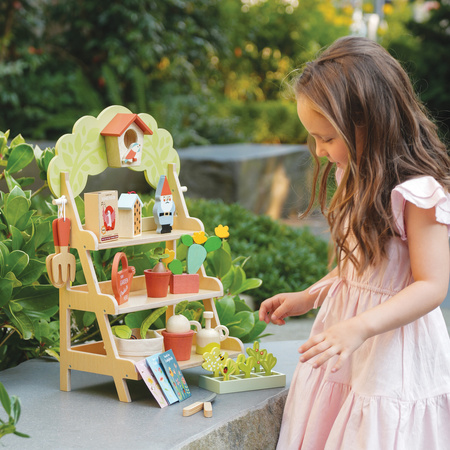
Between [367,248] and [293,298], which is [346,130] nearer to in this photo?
[367,248]

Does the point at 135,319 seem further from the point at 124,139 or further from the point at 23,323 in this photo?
the point at 124,139

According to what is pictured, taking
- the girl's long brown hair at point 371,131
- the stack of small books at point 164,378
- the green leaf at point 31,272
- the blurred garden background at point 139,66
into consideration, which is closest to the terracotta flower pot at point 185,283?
the stack of small books at point 164,378

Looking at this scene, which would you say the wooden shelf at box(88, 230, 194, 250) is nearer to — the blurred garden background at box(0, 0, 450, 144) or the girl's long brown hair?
the girl's long brown hair

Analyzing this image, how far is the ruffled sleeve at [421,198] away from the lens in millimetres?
1541

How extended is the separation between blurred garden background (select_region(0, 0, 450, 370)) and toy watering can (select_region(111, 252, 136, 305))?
12.9 inches

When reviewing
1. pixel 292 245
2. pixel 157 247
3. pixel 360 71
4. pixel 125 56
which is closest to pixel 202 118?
pixel 125 56

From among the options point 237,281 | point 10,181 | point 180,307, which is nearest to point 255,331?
point 237,281

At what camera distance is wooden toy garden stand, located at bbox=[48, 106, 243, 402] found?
1830 millimetres

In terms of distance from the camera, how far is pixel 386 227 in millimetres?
1613

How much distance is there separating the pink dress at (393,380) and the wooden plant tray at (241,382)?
202 mm

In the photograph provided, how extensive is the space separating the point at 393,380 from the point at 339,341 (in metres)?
0.26

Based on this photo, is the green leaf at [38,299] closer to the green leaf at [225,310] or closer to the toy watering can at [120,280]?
the toy watering can at [120,280]

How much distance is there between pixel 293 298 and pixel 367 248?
14.2 inches

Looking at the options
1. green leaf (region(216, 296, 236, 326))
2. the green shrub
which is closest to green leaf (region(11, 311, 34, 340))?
green leaf (region(216, 296, 236, 326))
